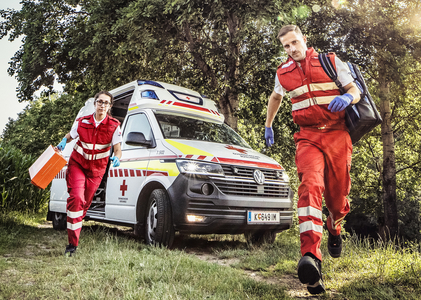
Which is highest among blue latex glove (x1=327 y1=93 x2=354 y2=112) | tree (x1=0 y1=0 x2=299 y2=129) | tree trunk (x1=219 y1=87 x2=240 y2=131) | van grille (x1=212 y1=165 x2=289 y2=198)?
tree (x1=0 y1=0 x2=299 y2=129)

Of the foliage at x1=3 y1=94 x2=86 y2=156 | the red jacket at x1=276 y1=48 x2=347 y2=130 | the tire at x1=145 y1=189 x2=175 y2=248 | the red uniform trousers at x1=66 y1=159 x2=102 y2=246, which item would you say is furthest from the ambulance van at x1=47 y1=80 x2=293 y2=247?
the foliage at x1=3 y1=94 x2=86 y2=156

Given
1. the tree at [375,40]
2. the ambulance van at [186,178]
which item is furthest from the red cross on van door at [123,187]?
the tree at [375,40]

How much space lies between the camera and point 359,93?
3324 mm

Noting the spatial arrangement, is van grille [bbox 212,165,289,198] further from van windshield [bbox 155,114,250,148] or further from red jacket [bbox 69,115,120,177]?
red jacket [bbox 69,115,120,177]

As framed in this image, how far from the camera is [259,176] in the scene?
5023 millimetres

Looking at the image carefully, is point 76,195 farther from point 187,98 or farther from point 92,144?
point 187,98

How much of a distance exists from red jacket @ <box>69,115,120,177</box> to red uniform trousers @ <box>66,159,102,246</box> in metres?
0.09

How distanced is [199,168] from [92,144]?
137 cm

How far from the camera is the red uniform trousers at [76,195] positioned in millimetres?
4410

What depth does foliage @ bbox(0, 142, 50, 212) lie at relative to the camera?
8.54 meters

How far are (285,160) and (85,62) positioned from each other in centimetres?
817

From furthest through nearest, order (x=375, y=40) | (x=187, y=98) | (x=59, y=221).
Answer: (x=375, y=40)
(x=59, y=221)
(x=187, y=98)

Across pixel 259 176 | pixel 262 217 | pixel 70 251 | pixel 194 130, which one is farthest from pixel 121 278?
pixel 194 130

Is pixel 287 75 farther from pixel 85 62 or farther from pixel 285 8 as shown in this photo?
pixel 85 62
